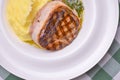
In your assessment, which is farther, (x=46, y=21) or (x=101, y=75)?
(x=101, y=75)

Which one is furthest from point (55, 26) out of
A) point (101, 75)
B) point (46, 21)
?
point (101, 75)

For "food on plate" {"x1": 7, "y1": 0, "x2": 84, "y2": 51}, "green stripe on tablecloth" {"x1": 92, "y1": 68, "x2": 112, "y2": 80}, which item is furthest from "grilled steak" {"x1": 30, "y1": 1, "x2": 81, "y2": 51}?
"green stripe on tablecloth" {"x1": 92, "y1": 68, "x2": 112, "y2": 80}

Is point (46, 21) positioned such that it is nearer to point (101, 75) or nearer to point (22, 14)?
point (22, 14)

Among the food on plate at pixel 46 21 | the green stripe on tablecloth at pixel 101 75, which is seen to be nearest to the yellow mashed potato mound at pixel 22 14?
the food on plate at pixel 46 21

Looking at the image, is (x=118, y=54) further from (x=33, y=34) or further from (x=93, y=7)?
(x=33, y=34)

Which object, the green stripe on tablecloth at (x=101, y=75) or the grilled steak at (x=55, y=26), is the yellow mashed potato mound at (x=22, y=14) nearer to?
the grilled steak at (x=55, y=26)

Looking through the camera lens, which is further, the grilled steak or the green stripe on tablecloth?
the green stripe on tablecloth

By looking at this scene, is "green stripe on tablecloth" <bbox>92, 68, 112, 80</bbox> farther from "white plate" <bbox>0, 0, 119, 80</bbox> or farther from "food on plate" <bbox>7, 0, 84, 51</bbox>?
"food on plate" <bbox>7, 0, 84, 51</bbox>

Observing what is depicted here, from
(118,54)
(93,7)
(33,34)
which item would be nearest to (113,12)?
(93,7)
